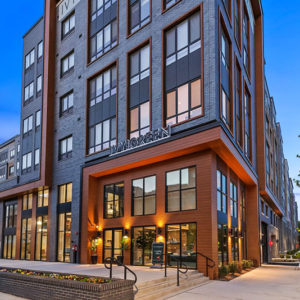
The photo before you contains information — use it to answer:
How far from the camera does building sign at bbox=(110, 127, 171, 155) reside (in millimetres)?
22538

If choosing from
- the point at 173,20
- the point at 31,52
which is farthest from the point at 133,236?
the point at 31,52

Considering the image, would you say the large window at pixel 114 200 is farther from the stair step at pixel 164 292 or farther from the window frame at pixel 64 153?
the stair step at pixel 164 292

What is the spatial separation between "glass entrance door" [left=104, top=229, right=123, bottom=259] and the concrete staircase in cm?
782

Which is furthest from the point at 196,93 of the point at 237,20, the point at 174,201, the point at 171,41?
the point at 237,20

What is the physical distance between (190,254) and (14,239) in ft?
76.7

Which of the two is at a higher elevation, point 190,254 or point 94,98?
point 94,98

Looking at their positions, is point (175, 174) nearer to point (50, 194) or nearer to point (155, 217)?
point (155, 217)

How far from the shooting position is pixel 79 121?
30172 millimetres

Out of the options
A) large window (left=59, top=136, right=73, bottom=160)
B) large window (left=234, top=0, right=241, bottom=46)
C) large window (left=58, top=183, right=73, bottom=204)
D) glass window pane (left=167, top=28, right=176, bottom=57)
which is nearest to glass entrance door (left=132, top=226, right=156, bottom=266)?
large window (left=58, top=183, right=73, bottom=204)

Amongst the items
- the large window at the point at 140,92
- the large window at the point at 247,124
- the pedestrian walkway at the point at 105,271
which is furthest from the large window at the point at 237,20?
the pedestrian walkway at the point at 105,271

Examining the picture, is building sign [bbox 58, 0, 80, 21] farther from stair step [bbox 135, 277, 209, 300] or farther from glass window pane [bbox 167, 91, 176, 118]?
stair step [bbox 135, 277, 209, 300]

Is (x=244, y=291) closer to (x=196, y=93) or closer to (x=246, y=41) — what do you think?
(x=196, y=93)

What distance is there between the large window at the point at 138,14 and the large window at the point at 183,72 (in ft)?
9.58

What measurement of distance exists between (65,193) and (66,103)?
805cm
